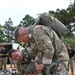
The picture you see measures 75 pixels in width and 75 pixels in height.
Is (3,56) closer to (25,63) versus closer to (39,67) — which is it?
(25,63)

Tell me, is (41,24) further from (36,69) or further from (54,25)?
(36,69)

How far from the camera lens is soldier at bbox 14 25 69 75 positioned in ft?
16.0

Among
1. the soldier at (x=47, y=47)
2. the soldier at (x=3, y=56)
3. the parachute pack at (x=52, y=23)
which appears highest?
the parachute pack at (x=52, y=23)

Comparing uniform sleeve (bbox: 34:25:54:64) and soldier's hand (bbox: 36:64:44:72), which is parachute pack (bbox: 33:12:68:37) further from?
soldier's hand (bbox: 36:64:44:72)

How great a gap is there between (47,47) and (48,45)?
3 centimetres

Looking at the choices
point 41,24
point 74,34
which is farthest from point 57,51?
point 74,34

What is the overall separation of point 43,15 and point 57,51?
1.76 ft

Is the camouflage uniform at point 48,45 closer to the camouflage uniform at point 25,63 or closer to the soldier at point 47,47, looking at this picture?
the soldier at point 47,47

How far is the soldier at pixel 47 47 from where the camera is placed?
487 centimetres

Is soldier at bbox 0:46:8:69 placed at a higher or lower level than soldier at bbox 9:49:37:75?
lower

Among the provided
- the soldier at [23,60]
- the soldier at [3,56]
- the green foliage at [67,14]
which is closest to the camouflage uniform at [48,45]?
the soldier at [23,60]

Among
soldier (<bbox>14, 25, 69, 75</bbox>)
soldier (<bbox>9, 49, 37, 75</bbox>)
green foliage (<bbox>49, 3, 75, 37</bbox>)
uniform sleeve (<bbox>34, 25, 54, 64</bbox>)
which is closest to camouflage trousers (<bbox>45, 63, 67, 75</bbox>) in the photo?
soldier (<bbox>14, 25, 69, 75</bbox>)

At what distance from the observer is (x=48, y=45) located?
4855 mm

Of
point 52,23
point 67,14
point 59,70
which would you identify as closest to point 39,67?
point 59,70
